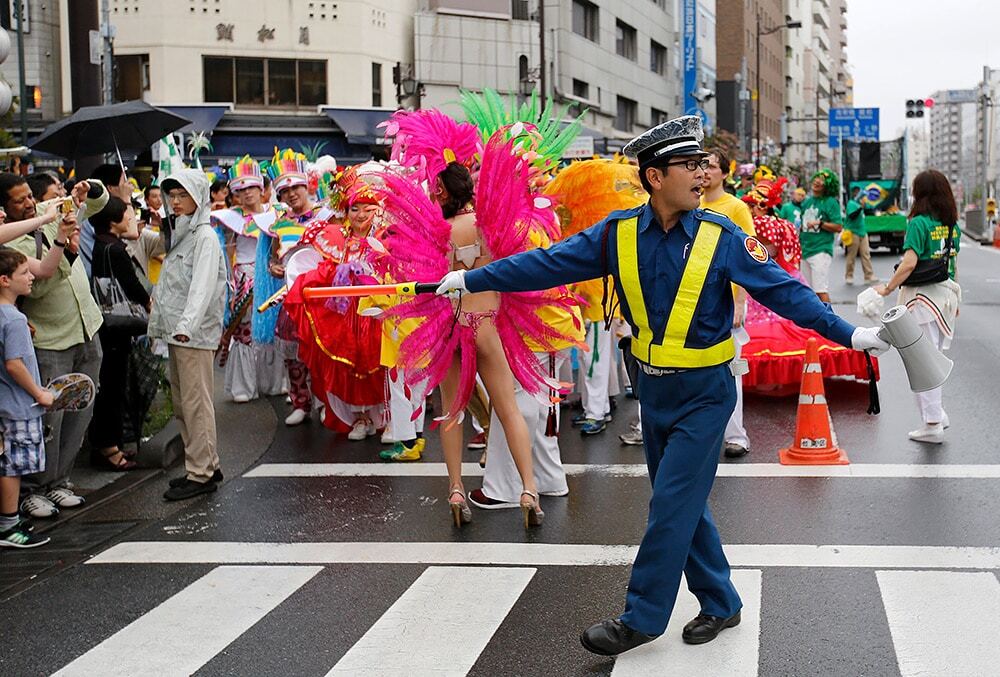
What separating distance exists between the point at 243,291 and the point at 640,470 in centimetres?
486

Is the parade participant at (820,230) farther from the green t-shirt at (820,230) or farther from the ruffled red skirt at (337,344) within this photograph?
the ruffled red skirt at (337,344)

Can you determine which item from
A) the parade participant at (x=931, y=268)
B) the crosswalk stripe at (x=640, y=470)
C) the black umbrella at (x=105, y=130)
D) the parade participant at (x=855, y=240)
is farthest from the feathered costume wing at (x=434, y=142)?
the parade participant at (x=855, y=240)

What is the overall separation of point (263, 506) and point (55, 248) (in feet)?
6.41

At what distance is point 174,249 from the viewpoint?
7516 mm

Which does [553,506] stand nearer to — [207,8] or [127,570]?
[127,570]

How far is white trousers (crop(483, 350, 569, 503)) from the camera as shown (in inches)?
275

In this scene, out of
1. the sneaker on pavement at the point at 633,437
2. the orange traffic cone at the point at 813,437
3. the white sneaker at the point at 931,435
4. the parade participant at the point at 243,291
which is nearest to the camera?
the orange traffic cone at the point at 813,437

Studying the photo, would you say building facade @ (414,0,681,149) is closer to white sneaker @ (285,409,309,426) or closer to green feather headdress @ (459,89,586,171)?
white sneaker @ (285,409,309,426)

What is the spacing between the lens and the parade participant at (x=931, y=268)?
8.34 m

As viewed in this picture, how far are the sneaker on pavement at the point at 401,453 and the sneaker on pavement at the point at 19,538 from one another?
2.68 metres

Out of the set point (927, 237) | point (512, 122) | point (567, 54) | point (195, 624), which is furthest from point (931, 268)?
point (567, 54)

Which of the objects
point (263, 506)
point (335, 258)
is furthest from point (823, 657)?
point (335, 258)

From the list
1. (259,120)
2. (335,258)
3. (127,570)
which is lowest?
(127,570)

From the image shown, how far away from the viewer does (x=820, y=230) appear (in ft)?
54.2
